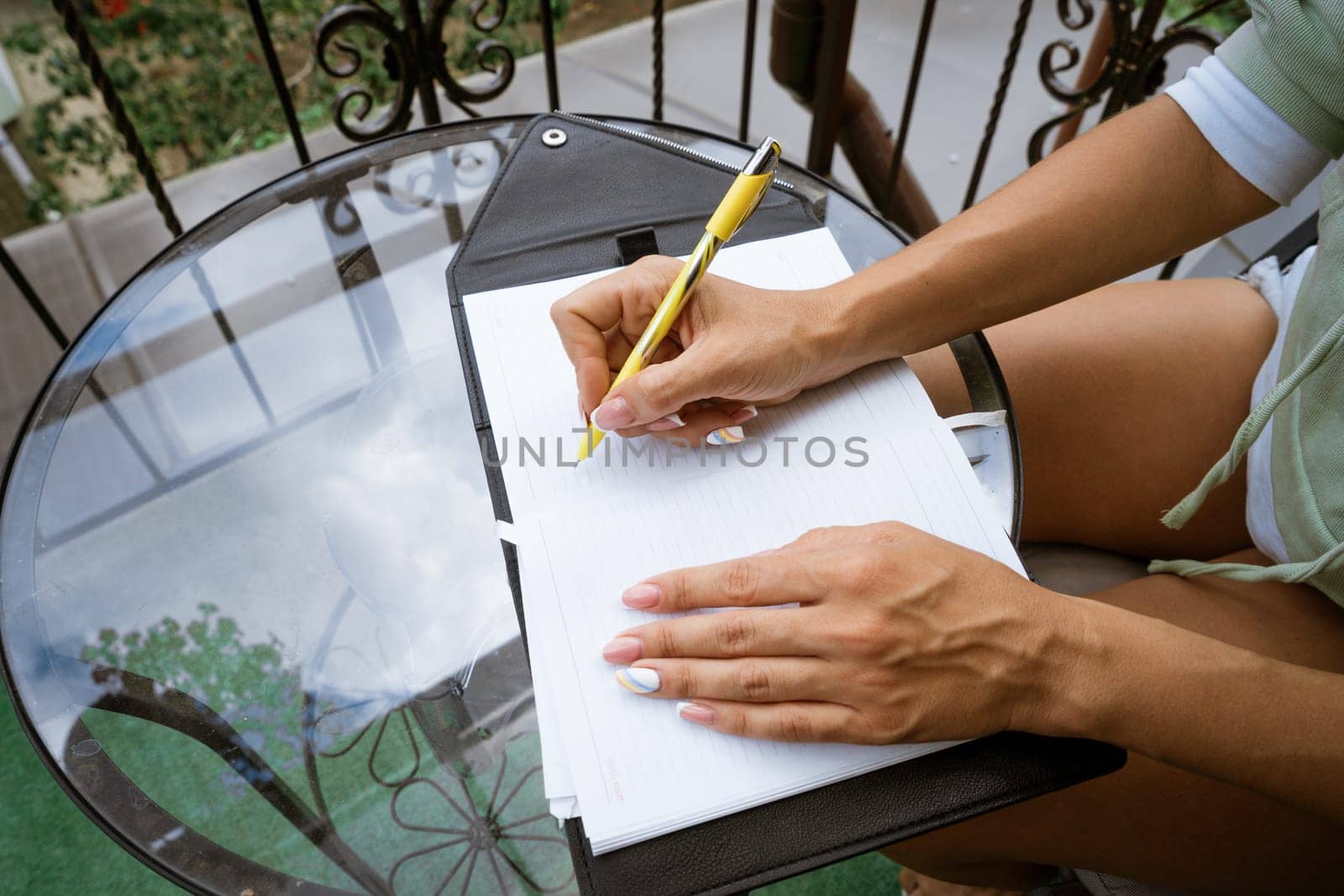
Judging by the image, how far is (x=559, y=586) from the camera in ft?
2.18

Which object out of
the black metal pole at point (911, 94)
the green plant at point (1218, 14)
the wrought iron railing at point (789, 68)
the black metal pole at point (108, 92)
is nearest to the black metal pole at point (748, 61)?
the wrought iron railing at point (789, 68)

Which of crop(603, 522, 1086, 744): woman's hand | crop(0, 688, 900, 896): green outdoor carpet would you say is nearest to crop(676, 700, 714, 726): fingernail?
crop(603, 522, 1086, 744): woman's hand

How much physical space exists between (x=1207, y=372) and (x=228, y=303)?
1104mm

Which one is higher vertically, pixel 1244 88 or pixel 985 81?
pixel 985 81

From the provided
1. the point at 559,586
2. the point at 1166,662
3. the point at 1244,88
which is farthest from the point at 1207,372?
the point at 559,586

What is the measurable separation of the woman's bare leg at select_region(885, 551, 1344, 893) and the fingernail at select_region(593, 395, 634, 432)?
0.47 meters

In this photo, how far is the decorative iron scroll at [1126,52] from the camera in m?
1.40

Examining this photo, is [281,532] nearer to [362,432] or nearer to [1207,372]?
[362,432]

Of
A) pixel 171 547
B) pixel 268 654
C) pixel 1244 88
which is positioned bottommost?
pixel 268 654

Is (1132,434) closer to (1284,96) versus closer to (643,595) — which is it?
(1284,96)

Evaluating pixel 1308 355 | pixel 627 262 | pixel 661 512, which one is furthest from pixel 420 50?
pixel 1308 355

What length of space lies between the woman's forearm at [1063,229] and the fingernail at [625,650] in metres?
0.36

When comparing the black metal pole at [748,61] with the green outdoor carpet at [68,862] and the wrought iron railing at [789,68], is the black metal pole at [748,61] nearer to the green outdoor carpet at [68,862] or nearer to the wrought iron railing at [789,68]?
the wrought iron railing at [789,68]

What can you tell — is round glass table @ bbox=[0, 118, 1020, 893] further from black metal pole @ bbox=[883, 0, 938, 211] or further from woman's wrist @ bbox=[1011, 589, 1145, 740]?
black metal pole @ bbox=[883, 0, 938, 211]
